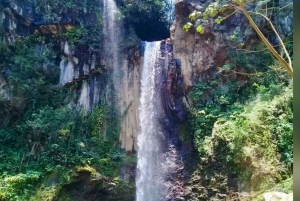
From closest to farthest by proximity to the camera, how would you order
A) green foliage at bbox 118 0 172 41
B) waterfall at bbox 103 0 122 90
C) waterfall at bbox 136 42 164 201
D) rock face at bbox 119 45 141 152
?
waterfall at bbox 136 42 164 201 < rock face at bbox 119 45 141 152 < waterfall at bbox 103 0 122 90 < green foliage at bbox 118 0 172 41

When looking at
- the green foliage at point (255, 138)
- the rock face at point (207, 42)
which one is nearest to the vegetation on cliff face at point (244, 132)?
the green foliage at point (255, 138)

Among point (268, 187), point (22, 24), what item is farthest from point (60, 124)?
point (268, 187)

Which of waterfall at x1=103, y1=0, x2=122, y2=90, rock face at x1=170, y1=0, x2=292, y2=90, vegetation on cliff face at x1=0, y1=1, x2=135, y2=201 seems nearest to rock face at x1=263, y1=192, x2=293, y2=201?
vegetation on cliff face at x1=0, y1=1, x2=135, y2=201

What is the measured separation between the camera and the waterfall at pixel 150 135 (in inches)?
389

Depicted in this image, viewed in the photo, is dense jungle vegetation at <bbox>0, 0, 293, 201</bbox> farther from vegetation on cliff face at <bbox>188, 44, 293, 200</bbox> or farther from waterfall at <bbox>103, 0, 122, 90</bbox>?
waterfall at <bbox>103, 0, 122, 90</bbox>

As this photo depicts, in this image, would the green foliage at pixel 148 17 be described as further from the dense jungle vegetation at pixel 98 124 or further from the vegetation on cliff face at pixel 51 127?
the vegetation on cliff face at pixel 51 127

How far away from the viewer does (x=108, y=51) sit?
11945 mm

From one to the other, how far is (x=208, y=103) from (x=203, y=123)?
0.88 metres

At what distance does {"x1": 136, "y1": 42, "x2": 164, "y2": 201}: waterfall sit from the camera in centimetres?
989

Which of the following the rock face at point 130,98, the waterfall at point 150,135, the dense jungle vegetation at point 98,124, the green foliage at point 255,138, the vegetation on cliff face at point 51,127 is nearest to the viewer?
the green foliage at point 255,138

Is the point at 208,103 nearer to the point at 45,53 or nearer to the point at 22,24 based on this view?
the point at 45,53

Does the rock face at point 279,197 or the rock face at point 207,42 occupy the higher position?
the rock face at point 207,42

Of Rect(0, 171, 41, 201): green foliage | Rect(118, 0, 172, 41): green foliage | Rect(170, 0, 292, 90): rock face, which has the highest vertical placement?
→ Rect(118, 0, 172, 41): green foliage

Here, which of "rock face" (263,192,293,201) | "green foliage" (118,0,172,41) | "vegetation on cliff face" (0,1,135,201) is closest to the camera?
"rock face" (263,192,293,201)
